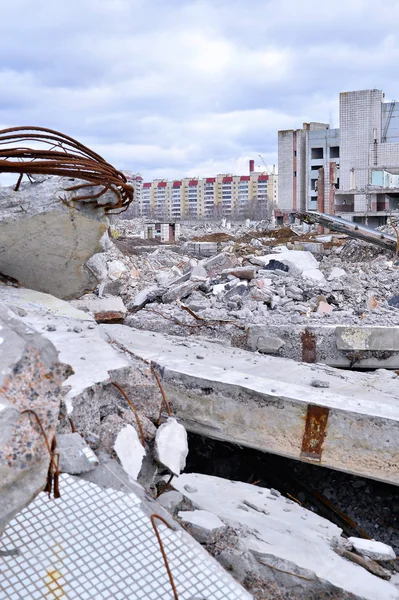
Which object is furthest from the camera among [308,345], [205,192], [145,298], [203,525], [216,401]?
[205,192]

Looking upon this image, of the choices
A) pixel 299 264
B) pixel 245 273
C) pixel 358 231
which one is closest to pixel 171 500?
pixel 245 273

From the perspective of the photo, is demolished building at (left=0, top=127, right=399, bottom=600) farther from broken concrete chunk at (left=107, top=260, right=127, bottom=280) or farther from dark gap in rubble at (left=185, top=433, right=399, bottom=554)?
broken concrete chunk at (left=107, top=260, right=127, bottom=280)

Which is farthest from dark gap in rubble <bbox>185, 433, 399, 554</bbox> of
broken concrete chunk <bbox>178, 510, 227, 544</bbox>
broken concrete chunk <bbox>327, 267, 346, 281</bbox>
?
broken concrete chunk <bbox>327, 267, 346, 281</bbox>

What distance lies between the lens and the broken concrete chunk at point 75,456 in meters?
2.29

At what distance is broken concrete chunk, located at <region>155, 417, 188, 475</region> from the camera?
116 inches

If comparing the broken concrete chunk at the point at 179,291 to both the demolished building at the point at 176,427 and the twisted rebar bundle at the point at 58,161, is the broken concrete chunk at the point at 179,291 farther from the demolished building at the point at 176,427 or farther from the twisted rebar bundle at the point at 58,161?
the twisted rebar bundle at the point at 58,161

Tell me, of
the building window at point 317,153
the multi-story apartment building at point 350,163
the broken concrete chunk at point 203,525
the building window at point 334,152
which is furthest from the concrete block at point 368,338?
the building window at point 317,153

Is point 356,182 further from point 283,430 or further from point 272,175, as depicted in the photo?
point 272,175

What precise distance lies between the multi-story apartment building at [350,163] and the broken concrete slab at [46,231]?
20947 mm

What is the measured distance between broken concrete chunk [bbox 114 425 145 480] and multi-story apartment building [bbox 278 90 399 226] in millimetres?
22970

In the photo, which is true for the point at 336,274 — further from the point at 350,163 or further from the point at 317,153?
the point at 317,153

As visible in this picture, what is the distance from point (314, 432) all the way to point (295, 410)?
19cm

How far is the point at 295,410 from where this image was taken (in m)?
3.89

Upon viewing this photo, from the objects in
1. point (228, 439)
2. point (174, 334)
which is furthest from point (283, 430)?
point (174, 334)
